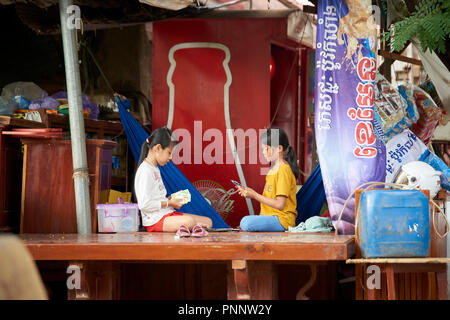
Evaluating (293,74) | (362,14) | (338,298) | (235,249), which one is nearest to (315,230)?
(338,298)

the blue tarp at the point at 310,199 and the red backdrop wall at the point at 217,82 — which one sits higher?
the red backdrop wall at the point at 217,82

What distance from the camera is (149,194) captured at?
220 inches

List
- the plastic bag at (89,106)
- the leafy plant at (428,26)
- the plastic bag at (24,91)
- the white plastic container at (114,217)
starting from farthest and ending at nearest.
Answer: the plastic bag at (24,91) < the plastic bag at (89,106) < the white plastic container at (114,217) < the leafy plant at (428,26)

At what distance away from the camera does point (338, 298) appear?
5.89 m

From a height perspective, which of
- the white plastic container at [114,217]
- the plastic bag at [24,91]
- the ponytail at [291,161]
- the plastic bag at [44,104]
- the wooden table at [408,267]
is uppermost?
the plastic bag at [24,91]

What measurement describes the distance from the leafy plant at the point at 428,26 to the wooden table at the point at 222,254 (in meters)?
1.62

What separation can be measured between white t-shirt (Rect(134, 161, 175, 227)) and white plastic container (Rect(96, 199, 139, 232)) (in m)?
0.14

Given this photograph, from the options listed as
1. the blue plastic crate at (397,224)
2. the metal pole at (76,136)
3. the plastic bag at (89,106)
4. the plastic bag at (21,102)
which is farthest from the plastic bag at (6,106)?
the blue plastic crate at (397,224)

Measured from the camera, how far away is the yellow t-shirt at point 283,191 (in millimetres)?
5809

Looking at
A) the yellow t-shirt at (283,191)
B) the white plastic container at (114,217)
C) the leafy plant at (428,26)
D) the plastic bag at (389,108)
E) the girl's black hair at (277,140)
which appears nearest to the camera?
the leafy plant at (428,26)

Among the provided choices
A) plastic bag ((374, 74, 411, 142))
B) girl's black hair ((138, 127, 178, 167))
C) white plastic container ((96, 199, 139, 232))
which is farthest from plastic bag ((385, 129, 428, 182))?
white plastic container ((96, 199, 139, 232))

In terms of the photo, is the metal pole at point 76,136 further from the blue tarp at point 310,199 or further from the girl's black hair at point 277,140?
the blue tarp at point 310,199

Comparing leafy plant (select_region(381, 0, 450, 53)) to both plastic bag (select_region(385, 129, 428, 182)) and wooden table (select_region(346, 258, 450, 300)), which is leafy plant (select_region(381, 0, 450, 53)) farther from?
wooden table (select_region(346, 258, 450, 300))

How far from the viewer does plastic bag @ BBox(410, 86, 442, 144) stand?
21.5 ft
